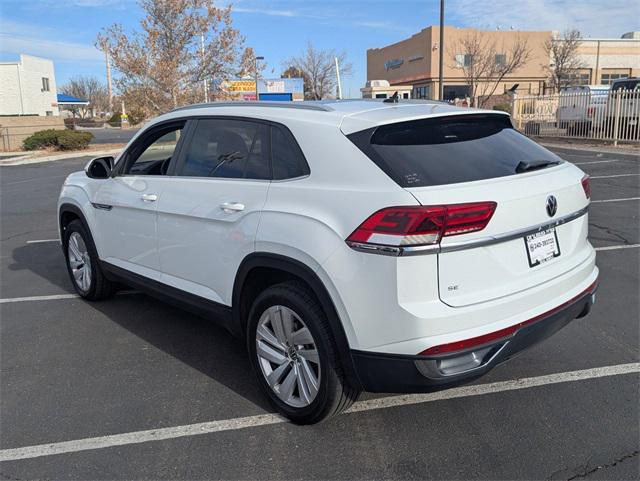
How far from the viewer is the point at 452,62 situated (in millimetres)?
57250

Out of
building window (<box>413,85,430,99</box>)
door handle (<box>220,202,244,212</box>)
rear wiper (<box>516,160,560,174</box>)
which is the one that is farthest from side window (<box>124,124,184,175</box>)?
building window (<box>413,85,430,99</box>)

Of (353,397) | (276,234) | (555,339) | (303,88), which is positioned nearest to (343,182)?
(276,234)

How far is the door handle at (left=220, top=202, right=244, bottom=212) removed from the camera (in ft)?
10.8

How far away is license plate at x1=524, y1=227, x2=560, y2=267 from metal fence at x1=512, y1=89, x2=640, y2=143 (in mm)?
18629

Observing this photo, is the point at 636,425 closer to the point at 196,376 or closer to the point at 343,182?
the point at 343,182

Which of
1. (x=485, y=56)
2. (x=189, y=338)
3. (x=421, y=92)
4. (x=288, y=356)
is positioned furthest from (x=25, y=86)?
(x=288, y=356)

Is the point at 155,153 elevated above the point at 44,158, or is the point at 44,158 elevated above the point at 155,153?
the point at 155,153

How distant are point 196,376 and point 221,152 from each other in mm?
1555

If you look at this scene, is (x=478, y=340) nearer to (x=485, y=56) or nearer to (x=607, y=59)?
(x=485, y=56)

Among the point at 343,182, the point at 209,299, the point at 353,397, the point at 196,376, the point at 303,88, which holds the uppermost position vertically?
the point at 303,88

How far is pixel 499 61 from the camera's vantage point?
56625 millimetres

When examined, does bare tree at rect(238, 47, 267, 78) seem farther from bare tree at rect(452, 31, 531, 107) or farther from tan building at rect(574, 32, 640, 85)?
tan building at rect(574, 32, 640, 85)

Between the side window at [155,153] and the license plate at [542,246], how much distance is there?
2.59m

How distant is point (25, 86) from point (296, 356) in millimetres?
55898
